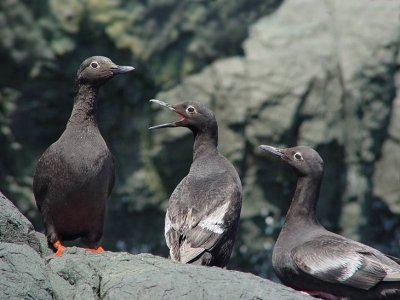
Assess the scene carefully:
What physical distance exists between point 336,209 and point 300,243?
5.29 metres

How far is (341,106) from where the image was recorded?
14.7 meters

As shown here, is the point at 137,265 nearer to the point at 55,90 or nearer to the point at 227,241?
the point at 227,241

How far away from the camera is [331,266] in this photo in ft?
29.5

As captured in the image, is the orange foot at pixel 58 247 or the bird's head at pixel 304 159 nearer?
the orange foot at pixel 58 247

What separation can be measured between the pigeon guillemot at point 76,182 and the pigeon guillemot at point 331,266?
62.1 inches

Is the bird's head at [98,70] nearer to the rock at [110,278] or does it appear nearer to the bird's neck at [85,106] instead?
the bird's neck at [85,106]

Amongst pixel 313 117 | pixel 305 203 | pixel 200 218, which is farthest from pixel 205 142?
pixel 313 117

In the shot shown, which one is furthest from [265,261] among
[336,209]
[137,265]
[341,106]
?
[137,265]

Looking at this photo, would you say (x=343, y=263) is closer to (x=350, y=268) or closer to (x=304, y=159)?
(x=350, y=268)

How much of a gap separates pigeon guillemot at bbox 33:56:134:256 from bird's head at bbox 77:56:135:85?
0.01m

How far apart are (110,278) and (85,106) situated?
248cm

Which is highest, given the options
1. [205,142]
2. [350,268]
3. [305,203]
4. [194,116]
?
[194,116]

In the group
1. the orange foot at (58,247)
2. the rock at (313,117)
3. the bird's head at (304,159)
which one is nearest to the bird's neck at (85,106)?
the orange foot at (58,247)

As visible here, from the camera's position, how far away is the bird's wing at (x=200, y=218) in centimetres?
890
